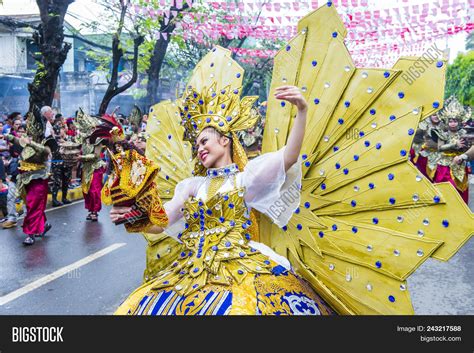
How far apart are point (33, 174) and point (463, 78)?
94.4 ft

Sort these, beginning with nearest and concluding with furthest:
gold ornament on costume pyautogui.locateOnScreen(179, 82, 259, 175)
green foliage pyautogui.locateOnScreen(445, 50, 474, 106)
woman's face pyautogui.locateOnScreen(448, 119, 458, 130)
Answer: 1. gold ornament on costume pyautogui.locateOnScreen(179, 82, 259, 175)
2. woman's face pyautogui.locateOnScreen(448, 119, 458, 130)
3. green foliage pyautogui.locateOnScreen(445, 50, 474, 106)

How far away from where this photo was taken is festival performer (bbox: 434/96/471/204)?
25.9 ft

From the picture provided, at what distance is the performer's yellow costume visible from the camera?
2.38 metres

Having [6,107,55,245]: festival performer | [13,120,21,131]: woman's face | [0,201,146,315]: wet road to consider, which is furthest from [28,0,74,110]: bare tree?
[6,107,55,245]: festival performer

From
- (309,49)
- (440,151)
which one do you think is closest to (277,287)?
(309,49)

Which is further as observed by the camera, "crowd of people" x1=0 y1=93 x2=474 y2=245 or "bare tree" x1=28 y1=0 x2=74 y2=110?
"bare tree" x1=28 y1=0 x2=74 y2=110

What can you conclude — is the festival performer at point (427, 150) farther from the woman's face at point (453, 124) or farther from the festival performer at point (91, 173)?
the festival performer at point (91, 173)

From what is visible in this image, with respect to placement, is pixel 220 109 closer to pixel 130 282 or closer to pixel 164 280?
pixel 164 280

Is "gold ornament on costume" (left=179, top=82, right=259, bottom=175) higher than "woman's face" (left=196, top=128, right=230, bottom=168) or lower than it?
higher

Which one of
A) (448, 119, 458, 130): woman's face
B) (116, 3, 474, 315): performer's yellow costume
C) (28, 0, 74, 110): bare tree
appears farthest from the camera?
(28, 0, 74, 110): bare tree

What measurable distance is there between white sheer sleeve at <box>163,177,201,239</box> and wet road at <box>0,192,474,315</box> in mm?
2205

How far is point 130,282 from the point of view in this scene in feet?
18.3

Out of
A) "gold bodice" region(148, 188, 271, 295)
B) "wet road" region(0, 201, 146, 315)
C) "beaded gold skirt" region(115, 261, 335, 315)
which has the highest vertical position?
"gold bodice" region(148, 188, 271, 295)

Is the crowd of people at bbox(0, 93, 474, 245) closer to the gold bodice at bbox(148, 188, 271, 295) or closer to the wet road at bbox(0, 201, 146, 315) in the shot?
the wet road at bbox(0, 201, 146, 315)
